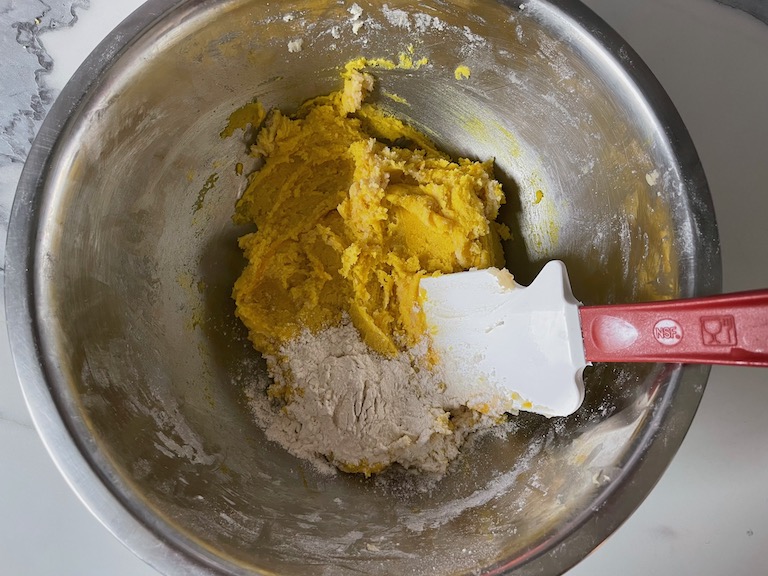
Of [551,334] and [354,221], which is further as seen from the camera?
[354,221]

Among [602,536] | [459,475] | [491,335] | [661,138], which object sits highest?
[661,138]

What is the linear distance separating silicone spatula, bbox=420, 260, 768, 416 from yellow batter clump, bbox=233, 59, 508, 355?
12 cm

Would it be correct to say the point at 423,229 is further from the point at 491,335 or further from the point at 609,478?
the point at 609,478

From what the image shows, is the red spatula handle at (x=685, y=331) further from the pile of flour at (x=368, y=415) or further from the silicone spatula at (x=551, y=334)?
the pile of flour at (x=368, y=415)

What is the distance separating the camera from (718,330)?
957mm

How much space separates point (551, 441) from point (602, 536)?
11.4 inches

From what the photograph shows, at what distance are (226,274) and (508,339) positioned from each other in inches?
28.8

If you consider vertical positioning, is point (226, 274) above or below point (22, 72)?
below

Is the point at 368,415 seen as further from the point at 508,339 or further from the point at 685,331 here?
the point at 685,331

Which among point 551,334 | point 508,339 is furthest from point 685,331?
point 508,339

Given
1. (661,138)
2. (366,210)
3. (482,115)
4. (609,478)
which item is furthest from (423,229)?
(609,478)

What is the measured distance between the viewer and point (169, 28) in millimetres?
1120

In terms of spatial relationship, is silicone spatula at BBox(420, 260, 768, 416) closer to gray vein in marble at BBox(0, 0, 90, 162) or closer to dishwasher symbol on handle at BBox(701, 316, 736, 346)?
dishwasher symbol on handle at BBox(701, 316, 736, 346)

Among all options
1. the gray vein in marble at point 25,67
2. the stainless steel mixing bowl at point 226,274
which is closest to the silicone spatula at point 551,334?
the stainless steel mixing bowl at point 226,274
